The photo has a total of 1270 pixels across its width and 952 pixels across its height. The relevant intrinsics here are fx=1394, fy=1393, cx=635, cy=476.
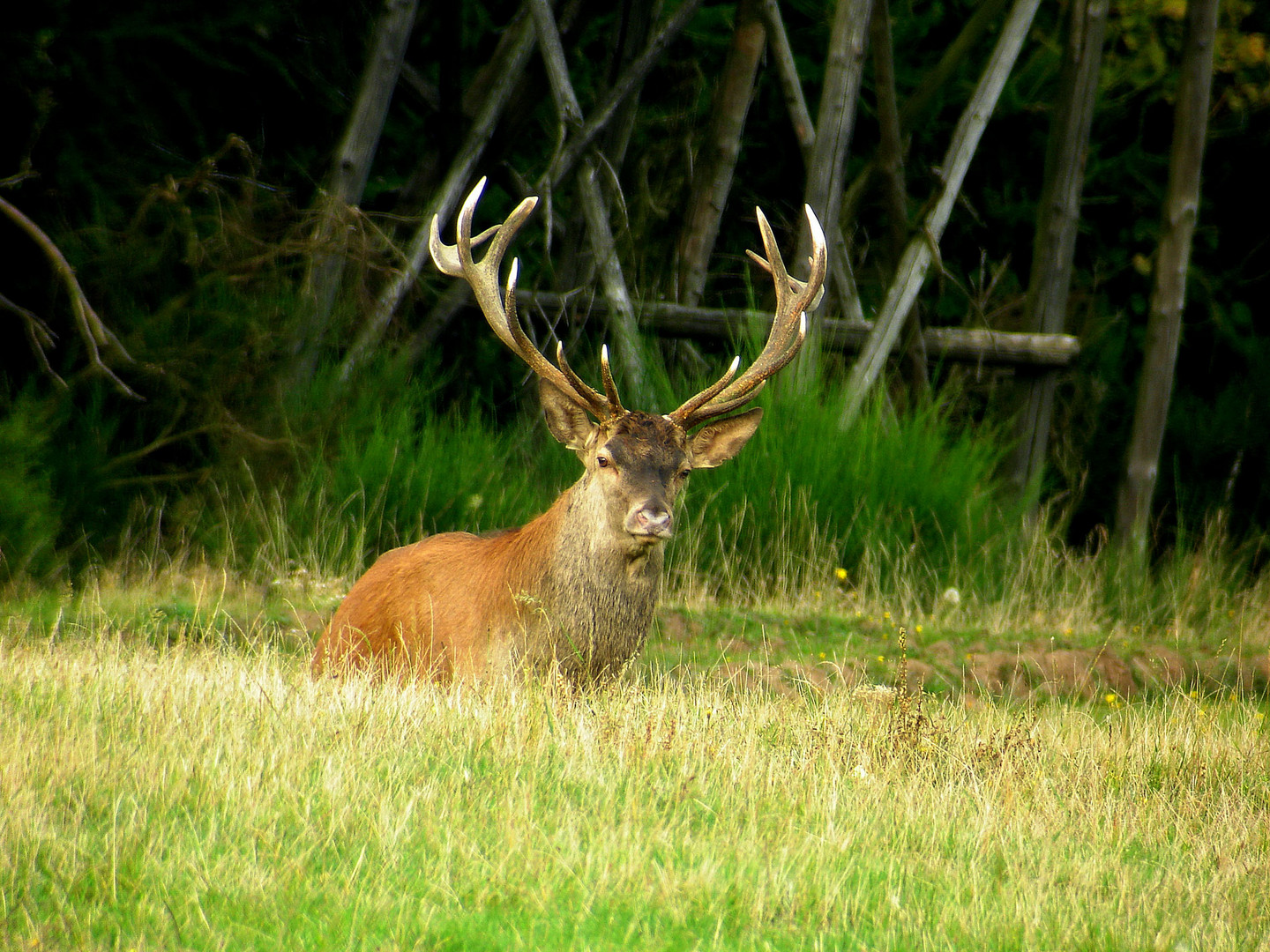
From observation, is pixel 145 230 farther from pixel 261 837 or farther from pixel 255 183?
pixel 261 837

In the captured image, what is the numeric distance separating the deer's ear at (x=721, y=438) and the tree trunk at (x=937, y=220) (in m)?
3.30

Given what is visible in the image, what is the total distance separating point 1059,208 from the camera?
9633 mm

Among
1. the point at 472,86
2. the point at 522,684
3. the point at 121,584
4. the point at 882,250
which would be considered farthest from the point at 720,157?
the point at 522,684

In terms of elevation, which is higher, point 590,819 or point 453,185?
point 453,185

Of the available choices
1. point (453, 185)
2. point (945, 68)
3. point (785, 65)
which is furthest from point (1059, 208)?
point (453, 185)

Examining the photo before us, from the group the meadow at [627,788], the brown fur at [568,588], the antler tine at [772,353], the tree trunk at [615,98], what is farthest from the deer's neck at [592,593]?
the tree trunk at [615,98]

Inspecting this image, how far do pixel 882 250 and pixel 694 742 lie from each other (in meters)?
9.83

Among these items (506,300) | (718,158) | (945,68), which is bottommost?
(506,300)

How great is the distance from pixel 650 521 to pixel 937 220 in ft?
17.4

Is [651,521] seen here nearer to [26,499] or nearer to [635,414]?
[635,414]

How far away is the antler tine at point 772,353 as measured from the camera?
5.25 m

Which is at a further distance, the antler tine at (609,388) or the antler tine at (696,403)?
the antler tine at (696,403)

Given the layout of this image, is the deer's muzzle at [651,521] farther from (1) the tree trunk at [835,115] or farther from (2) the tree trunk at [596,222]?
(1) the tree trunk at [835,115]

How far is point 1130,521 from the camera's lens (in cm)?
966
